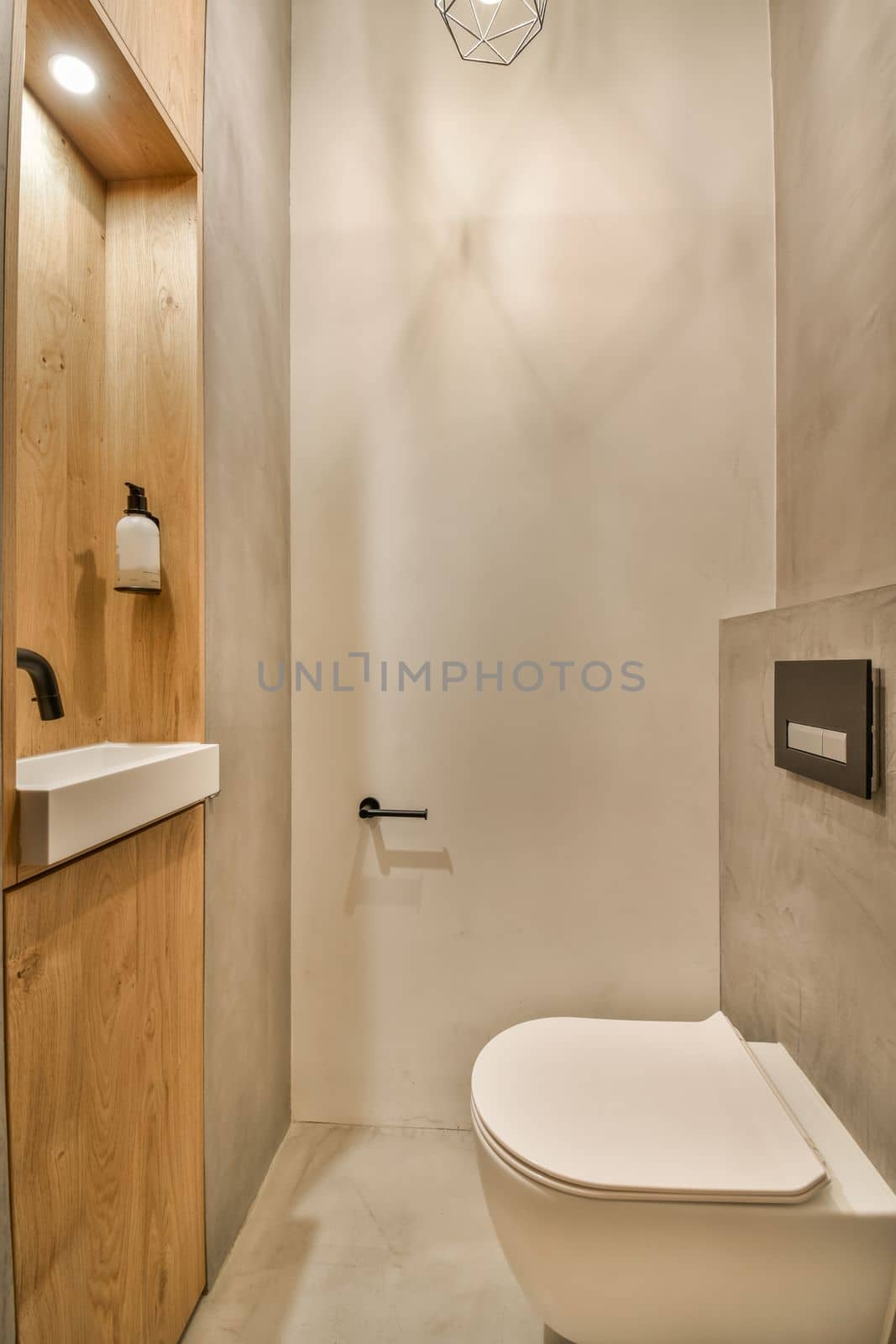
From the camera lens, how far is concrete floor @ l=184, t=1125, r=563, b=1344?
1.18 m

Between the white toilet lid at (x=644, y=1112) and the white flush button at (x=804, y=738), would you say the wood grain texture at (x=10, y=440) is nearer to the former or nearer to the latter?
the white toilet lid at (x=644, y=1112)

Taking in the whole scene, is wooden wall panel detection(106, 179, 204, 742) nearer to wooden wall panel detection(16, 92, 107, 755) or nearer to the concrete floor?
wooden wall panel detection(16, 92, 107, 755)

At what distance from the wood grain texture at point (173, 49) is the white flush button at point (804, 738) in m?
1.39

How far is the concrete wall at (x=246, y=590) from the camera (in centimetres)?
124

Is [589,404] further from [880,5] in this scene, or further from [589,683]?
[880,5]

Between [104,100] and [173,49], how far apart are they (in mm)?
171

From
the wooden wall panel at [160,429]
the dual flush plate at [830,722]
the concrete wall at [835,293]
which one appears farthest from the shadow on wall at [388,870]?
the concrete wall at [835,293]

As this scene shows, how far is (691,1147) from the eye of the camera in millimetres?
1002

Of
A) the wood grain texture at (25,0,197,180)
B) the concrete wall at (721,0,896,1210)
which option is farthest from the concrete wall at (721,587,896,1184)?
the wood grain texture at (25,0,197,180)

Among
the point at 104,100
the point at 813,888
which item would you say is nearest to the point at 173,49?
the point at 104,100

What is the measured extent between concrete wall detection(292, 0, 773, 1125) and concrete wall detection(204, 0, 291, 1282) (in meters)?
0.09

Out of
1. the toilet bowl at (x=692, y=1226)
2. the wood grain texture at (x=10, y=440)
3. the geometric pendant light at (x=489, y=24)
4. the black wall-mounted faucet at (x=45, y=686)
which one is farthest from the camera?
the geometric pendant light at (x=489, y=24)

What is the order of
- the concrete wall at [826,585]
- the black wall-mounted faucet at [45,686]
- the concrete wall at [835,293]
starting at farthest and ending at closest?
the concrete wall at [835,293], the concrete wall at [826,585], the black wall-mounted faucet at [45,686]

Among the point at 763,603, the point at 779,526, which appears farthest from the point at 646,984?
the point at 779,526
